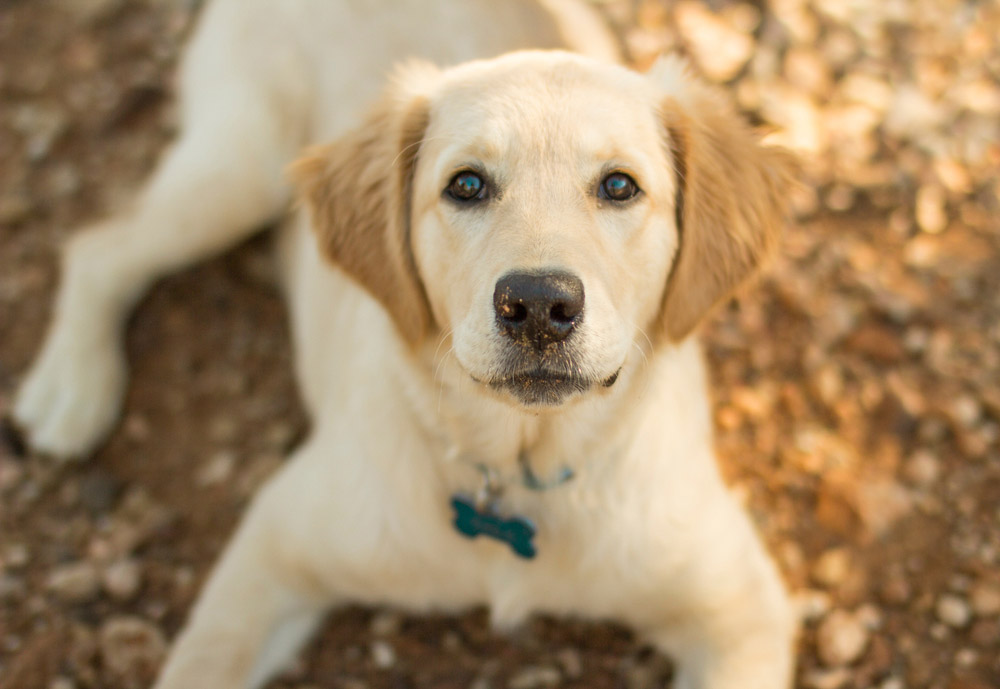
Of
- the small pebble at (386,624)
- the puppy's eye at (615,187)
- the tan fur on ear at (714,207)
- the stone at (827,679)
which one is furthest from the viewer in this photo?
the small pebble at (386,624)

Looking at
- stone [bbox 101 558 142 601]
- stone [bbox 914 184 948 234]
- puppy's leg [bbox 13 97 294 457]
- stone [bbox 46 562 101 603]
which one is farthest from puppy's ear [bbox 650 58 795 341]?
stone [bbox 46 562 101 603]

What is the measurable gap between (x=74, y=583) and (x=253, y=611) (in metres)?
0.70

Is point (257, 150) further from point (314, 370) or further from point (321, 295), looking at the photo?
point (314, 370)

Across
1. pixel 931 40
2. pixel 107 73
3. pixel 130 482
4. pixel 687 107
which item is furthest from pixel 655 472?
pixel 107 73

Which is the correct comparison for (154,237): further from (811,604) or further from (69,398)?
(811,604)

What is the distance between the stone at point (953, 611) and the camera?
2598mm

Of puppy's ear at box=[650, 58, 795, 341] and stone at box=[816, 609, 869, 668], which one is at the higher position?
puppy's ear at box=[650, 58, 795, 341]

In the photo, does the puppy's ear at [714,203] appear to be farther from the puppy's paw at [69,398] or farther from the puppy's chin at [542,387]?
the puppy's paw at [69,398]

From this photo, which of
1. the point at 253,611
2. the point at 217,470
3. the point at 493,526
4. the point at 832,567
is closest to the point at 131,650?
the point at 253,611

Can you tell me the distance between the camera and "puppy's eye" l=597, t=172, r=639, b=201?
6.73 feet

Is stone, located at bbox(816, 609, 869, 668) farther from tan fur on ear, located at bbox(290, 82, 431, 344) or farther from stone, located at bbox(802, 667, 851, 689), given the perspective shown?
tan fur on ear, located at bbox(290, 82, 431, 344)

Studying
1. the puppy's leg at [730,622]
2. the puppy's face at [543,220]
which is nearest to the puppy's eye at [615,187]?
the puppy's face at [543,220]

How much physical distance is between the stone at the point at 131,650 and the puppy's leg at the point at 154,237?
838 millimetres

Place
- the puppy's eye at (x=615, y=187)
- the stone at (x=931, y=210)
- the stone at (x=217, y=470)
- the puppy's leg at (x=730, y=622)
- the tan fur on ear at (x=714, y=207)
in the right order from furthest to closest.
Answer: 1. the stone at (x=931, y=210)
2. the stone at (x=217, y=470)
3. the puppy's leg at (x=730, y=622)
4. the tan fur on ear at (x=714, y=207)
5. the puppy's eye at (x=615, y=187)
